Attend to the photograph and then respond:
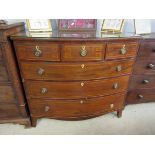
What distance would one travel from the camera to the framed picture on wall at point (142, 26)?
178 centimetres

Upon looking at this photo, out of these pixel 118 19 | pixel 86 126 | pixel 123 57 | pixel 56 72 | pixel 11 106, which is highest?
pixel 118 19

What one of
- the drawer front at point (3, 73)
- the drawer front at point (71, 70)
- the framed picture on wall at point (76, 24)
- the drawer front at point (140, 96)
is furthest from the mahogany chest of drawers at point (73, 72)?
the framed picture on wall at point (76, 24)

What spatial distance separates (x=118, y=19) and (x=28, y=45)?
99 centimetres

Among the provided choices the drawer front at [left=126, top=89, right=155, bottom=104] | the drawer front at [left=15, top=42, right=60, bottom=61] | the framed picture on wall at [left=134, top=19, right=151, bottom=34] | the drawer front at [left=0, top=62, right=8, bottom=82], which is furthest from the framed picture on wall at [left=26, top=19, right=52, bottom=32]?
the drawer front at [left=126, top=89, right=155, bottom=104]

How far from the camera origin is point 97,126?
6.04 feet

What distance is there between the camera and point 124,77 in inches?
63.1

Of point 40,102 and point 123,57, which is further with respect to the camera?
point 40,102

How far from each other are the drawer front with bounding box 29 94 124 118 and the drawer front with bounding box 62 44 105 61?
0.49 metres

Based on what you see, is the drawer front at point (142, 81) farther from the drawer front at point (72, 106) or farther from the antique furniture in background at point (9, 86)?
the antique furniture in background at point (9, 86)

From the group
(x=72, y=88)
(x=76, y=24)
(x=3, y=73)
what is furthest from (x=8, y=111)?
(x=76, y=24)
